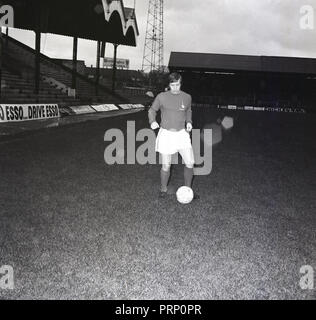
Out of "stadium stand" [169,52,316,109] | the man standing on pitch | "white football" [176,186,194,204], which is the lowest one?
"white football" [176,186,194,204]

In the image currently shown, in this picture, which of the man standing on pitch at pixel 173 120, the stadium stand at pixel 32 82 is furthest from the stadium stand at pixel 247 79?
the man standing on pitch at pixel 173 120

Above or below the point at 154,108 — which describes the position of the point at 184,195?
below

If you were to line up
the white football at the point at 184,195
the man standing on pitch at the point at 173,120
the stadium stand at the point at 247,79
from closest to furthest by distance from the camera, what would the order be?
1. the man standing on pitch at the point at 173,120
2. the white football at the point at 184,195
3. the stadium stand at the point at 247,79

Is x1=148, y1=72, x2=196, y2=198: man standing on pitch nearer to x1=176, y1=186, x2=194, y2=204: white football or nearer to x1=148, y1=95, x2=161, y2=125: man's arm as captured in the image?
x1=148, y1=95, x2=161, y2=125: man's arm

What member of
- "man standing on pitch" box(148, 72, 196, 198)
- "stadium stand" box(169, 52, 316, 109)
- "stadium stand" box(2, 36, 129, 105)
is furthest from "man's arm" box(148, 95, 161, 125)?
"stadium stand" box(169, 52, 316, 109)

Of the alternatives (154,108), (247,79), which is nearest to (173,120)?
(154,108)

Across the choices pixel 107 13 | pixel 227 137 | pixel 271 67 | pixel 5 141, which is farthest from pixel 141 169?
pixel 271 67

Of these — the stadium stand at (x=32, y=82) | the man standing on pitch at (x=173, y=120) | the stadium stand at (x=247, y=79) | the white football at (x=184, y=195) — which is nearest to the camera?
the man standing on pitch at (x=173, y=120)

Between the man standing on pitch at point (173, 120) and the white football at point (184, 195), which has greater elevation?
the man standing on pitch at point (173, 120)

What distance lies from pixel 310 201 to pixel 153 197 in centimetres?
269

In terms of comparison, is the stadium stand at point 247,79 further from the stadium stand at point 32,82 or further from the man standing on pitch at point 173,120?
the man standing on pitch at point 173,120

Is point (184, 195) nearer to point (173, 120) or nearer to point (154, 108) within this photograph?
point (173, 120)

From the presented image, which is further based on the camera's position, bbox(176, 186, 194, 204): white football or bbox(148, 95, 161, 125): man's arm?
bbox(176, 186, 194, 204): white football

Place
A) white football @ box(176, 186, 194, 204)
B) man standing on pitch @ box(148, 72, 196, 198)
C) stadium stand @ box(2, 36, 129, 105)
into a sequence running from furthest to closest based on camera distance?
stadium stand @ box(2, 36, 129, 105), white football @ box(176, 186, 194, 204), man standing on pitch @ box(148, 72, 196, 198)
